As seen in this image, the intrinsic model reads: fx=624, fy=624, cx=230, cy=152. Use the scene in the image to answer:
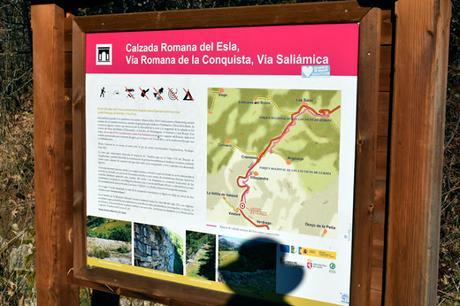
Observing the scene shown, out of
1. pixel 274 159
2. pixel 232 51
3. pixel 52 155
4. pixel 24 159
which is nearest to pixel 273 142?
pixel 274 159

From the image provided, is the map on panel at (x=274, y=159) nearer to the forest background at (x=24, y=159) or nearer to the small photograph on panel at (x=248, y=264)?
the small photograph on panel at (x=248, y=264)

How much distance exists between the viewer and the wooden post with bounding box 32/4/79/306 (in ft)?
9.66

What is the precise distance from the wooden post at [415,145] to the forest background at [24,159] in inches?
60.1

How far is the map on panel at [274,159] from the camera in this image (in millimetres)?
2238

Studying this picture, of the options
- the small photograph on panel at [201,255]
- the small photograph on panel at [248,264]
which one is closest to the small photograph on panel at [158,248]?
the small photograph on panel at [201,255]

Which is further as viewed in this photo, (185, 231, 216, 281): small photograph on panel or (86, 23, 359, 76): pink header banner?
(185, 231, 216, 281): small photograph on panel

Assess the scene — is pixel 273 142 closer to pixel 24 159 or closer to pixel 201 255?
pixel 201 255

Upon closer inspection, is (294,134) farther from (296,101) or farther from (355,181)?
(355,181)

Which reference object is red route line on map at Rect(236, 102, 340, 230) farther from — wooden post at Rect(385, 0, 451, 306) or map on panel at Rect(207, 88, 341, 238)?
wooden post at Rect(385, 0, 451, 306)

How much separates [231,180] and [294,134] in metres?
0.33

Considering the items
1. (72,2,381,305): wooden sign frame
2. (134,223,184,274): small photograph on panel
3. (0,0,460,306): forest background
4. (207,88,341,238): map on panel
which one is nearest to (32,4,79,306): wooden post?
(72,2,381,305): wooden sign frame

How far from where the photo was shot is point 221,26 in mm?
2455

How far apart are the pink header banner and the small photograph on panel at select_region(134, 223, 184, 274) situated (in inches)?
26.7

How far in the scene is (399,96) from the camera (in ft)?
6.90
